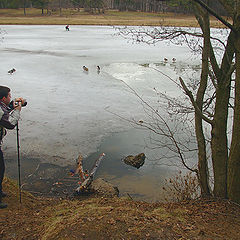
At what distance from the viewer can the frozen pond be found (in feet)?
24.5

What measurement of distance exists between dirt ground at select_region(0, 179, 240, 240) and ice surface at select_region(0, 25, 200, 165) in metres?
2.71

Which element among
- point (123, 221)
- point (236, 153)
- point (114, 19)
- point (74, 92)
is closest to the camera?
point (123, 221)

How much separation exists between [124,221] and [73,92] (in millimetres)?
8722

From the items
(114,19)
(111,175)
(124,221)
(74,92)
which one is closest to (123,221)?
(124,221)

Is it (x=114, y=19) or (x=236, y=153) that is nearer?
(x=236, y=153)

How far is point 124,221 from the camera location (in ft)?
11.3

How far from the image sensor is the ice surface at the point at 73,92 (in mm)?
7543

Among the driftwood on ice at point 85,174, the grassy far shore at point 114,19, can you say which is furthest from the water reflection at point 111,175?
the grassy far shore at point 114,19

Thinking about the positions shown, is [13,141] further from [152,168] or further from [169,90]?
[169,90]

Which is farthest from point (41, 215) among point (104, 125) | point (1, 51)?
point (1, 51)

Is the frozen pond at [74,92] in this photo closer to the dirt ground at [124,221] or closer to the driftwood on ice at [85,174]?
the driftwood on ice at [85,174]

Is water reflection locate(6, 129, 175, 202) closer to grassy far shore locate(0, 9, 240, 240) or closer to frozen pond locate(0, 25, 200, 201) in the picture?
frozen pond locate(0, 25, 200, 201)

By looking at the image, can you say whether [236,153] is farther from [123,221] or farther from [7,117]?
[7,117]

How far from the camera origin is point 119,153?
7156 mm
